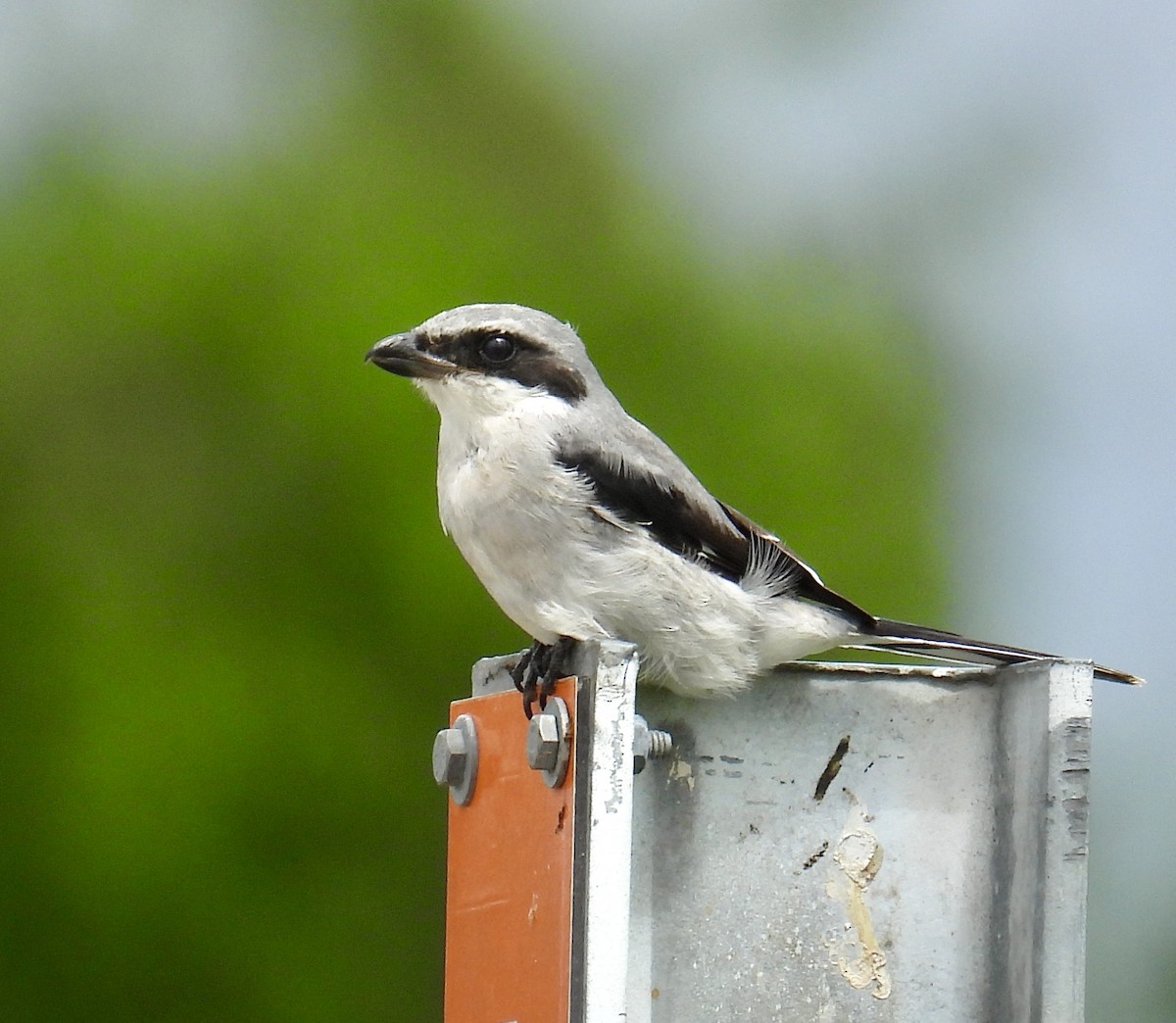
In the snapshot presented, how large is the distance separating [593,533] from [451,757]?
560 mm

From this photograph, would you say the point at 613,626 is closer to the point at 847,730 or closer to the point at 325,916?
the point at 847,730

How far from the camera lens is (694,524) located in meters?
3.12

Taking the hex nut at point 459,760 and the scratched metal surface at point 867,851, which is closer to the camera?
the scratched metal surface at point 867,851

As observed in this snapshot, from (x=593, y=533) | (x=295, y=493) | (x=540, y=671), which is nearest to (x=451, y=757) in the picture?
(x=540, y=671)

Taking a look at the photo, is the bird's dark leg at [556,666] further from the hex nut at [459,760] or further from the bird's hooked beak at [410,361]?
the bird's hooked beak at [410,361]

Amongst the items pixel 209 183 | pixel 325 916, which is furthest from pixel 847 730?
pixel 209 183

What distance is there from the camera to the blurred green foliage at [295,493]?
6.33 meters

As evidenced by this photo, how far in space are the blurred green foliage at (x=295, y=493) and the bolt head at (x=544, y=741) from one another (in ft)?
14.2

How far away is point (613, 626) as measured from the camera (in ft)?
9.51

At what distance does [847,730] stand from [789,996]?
16.8 inches

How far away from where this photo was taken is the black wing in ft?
9.93

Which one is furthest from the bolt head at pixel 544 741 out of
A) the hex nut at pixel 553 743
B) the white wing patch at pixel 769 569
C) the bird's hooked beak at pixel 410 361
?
the bird's hooked beak at pixel 410 361

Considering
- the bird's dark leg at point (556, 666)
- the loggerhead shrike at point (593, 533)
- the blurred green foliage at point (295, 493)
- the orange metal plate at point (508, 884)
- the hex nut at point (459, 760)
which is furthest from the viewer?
the blurred green foliage at point (295, 493)

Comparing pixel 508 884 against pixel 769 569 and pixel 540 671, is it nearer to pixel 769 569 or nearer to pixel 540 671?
pixel 540 671
